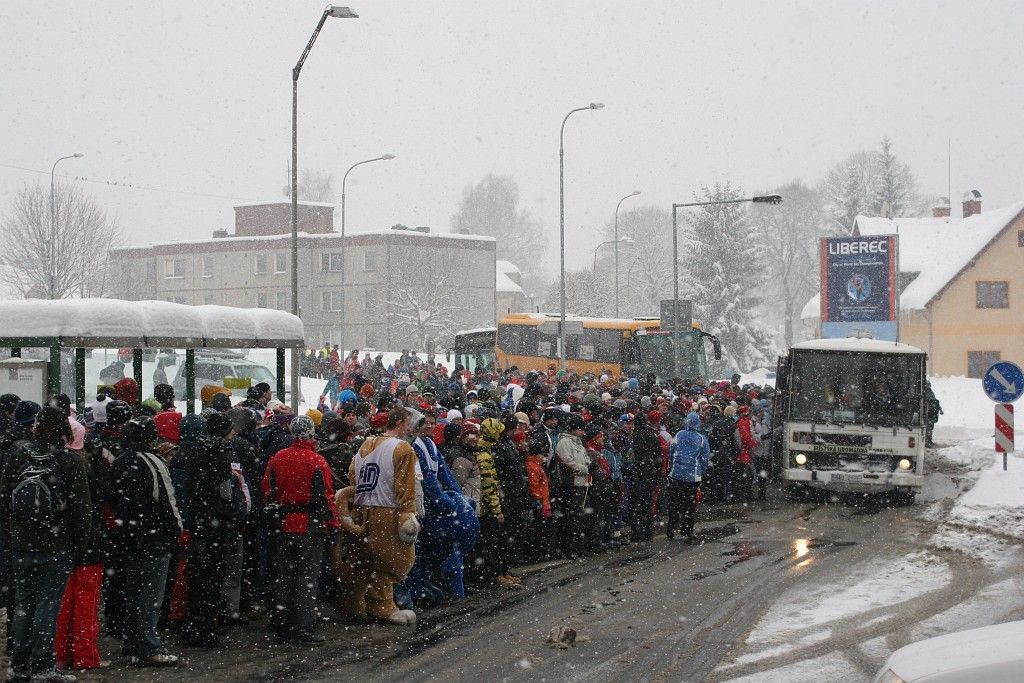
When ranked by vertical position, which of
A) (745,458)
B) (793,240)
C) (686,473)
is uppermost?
(793,240)

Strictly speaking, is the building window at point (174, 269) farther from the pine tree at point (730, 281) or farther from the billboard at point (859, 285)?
the billboard at point (859, 285)

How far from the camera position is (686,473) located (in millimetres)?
14961

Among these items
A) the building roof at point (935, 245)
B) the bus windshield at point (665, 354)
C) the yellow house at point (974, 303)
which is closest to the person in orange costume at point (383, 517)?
the bus windshield at point (665, 354)

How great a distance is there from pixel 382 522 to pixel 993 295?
56385 mm

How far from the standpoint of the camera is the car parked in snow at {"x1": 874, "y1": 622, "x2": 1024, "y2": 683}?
4.42m

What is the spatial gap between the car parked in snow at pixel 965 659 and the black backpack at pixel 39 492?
16.7ft

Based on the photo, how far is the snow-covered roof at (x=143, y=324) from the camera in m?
15.0

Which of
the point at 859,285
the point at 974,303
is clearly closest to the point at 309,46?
the point at 859,285

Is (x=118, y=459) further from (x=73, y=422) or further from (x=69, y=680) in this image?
(x=69, y=680)

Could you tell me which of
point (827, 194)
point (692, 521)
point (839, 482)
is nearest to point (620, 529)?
point (692, 521)

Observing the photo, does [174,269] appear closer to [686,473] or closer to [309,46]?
[309,46]

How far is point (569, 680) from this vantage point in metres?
7.92

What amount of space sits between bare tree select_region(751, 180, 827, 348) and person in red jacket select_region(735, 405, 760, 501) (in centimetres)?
8638

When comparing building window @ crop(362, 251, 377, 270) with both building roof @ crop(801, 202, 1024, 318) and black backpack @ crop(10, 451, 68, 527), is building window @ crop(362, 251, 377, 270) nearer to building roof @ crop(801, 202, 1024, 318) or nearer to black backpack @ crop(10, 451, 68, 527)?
building roof @ crop(801, 202, 1024, 318)
